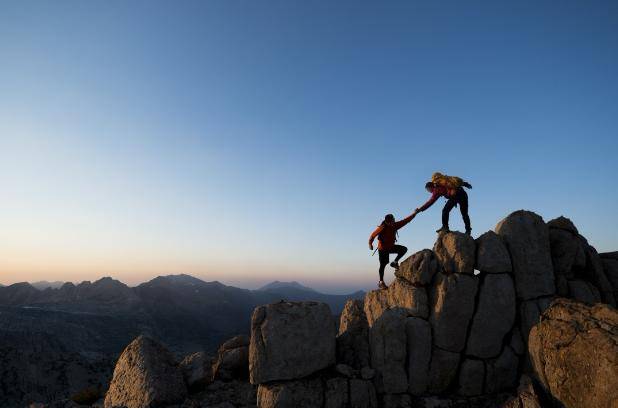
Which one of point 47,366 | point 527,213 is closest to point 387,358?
point 527,213

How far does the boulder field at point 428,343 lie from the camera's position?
16.8 meters

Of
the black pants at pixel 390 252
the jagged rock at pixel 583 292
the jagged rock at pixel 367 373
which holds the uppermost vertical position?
the black pants at pixel 390 252

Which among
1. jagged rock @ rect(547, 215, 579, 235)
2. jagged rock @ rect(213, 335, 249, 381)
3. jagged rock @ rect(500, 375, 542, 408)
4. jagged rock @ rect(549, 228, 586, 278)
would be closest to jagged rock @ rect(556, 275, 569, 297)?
jagged rock @ rect(549, 228, 586, 278)

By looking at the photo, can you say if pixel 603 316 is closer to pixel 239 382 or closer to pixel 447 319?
pixel 447 319

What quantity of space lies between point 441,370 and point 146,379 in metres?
15.0

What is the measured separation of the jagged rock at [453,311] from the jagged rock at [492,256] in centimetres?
109

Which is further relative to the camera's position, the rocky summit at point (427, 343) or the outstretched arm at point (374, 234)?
the outstretched arm at point (374, 234)

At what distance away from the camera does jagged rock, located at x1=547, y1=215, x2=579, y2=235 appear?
2197 centimetres

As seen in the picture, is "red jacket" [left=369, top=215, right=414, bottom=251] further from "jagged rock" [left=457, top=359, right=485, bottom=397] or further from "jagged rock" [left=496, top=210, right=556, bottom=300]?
"jagged rock" [left=457, top=359, right=485, bottom=397]

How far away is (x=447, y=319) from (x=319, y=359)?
6.99m

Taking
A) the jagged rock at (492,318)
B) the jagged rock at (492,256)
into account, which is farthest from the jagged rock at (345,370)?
the jagged rock at (492,256)

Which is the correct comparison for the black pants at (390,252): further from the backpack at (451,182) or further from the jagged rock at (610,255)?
the jagged rock at (610,255)

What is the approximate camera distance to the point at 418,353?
1811 cm

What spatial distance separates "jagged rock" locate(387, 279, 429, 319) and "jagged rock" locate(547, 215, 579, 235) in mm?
9913
